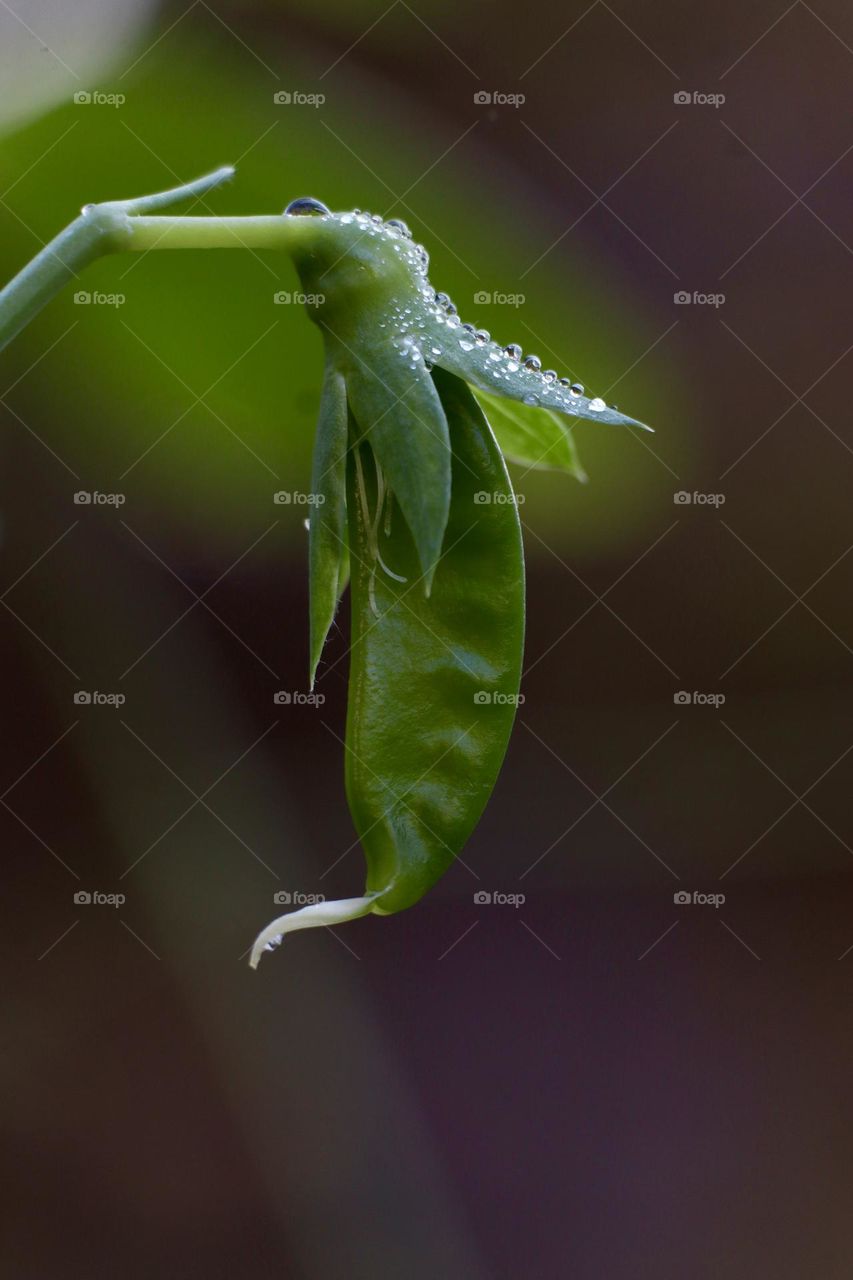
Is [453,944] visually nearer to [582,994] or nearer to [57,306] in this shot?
[582,994]

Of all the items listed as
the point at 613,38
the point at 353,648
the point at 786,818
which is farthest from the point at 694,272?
the point at 353,648

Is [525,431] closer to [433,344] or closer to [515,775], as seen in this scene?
[433,344]

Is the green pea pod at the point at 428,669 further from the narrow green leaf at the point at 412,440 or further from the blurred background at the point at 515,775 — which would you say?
the blurred background at the point at 515,775

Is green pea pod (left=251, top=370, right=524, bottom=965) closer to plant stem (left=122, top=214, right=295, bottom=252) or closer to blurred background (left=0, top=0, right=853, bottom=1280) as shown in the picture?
plant stem (left=122, top=214, right=295, bottom=252)

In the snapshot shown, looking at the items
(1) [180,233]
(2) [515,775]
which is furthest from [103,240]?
(2) [515,775]

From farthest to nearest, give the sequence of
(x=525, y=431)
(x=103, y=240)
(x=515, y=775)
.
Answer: (x=515, y=775) → (x=525, y=431) → (x=103, y=240)
